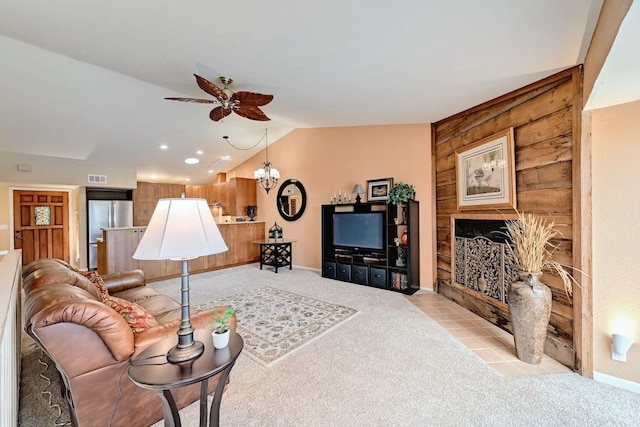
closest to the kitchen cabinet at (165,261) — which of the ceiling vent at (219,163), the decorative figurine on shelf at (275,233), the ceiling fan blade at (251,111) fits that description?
the decorative figurine on shelf at (275,233)

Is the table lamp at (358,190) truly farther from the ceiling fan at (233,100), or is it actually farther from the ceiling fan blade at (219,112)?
the ceiling fan blade at (219,112)

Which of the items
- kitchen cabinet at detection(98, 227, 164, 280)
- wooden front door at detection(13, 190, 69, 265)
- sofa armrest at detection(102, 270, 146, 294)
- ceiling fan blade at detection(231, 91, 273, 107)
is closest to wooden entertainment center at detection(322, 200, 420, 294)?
ceiling fan blade at detection(231, 91, 273, 107)

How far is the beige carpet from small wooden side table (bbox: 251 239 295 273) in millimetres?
3263

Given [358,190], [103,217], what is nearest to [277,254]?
[358,190]

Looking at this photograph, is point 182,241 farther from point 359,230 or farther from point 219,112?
point 359,230

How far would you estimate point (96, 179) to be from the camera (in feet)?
19.5

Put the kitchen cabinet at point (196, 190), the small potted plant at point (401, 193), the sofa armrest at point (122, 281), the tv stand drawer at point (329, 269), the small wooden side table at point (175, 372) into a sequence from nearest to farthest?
the small wooden side table at point (175, 372) < the sofa armrest at point (122, 281) < the small potted plant at point (401, 193) < the tv stand drawer at point (329, 269) < the kitchen cabinet at point (196, 190)

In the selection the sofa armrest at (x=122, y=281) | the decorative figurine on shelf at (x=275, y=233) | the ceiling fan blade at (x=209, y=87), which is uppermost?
the ceiling fan blade at (x=209, y=87)

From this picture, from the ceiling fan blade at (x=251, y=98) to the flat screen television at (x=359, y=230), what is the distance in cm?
263

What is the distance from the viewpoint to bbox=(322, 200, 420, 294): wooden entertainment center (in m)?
4.27

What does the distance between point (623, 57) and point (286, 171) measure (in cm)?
552

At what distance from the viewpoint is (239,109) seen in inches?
128

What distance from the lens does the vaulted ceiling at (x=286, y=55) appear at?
1.82 metres

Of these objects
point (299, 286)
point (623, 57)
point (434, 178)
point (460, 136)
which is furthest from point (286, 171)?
point (623, 57)
